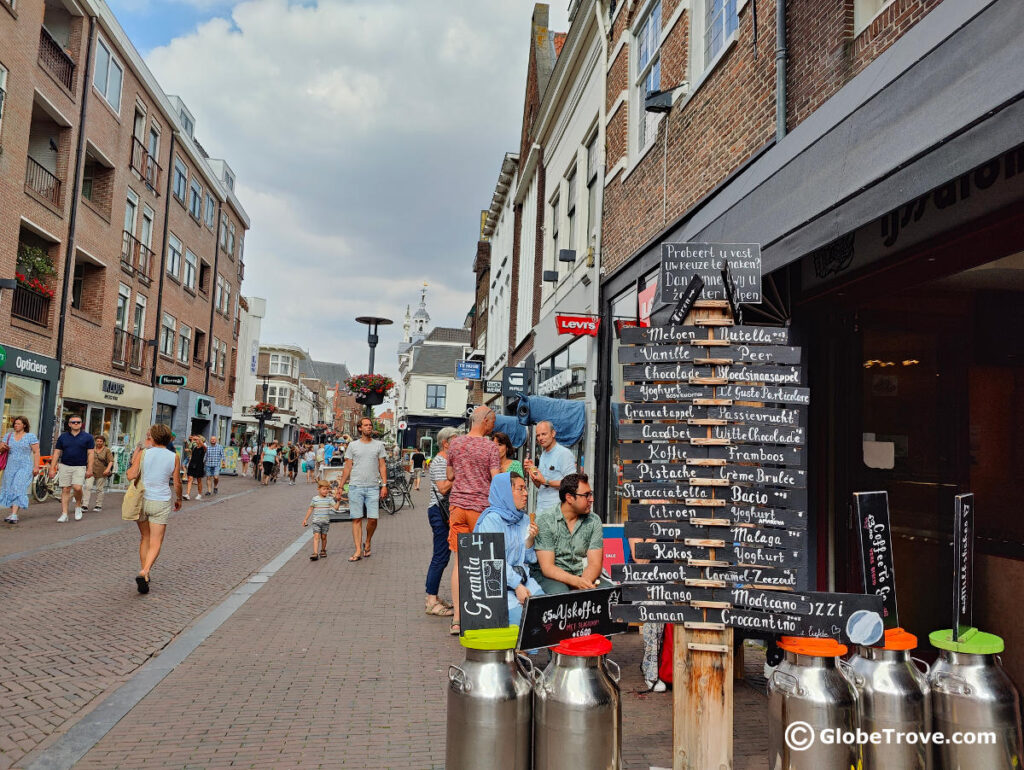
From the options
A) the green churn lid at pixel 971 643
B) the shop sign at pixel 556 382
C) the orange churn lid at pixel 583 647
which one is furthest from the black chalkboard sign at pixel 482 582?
the shop sign at pixel 556 382

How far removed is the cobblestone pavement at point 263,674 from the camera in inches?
145

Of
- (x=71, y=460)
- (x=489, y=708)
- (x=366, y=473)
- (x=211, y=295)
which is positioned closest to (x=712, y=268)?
(x=489, y=708)

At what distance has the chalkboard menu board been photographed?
10.4 ft

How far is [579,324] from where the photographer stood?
431 inches

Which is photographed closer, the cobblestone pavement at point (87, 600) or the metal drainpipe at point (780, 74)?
the cobblestone pavement at point (87, 600)

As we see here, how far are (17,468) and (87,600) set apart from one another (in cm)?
669

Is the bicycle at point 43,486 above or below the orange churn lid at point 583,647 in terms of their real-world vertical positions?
below

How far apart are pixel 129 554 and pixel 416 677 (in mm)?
6562

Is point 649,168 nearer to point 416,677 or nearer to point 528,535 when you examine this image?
point 528,535

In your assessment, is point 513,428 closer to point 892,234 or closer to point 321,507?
point 321,507

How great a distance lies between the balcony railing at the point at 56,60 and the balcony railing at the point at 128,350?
7140 mm

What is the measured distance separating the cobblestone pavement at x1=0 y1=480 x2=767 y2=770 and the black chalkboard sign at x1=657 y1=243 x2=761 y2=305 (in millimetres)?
2293

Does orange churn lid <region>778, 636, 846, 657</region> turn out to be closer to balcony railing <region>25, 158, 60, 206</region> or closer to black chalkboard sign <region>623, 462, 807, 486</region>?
black chalkboard sign <region>623, 462, 807, 486</region>

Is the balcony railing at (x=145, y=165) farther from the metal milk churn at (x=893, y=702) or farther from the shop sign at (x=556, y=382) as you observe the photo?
the metal milk churn at (x=893, y=702)
